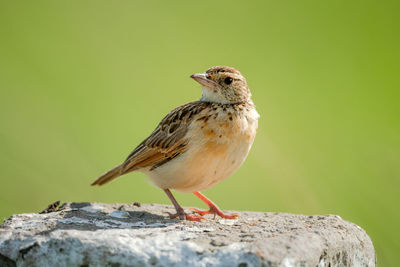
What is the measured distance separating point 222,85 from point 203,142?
3.07ft

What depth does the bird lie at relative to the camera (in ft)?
18.0

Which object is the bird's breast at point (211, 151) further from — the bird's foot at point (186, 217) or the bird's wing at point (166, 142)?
the bird's foot at point (186, 217)

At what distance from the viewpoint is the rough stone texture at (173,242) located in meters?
3.72

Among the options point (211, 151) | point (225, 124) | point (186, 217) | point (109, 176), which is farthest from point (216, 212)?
point (109, 176)

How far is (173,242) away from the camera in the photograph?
3982 mm

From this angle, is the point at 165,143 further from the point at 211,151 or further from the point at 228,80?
the point at 228,80

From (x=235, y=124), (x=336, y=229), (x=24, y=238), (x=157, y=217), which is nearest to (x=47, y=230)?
(x=24, y=238)

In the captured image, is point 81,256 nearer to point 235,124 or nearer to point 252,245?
point 252,245

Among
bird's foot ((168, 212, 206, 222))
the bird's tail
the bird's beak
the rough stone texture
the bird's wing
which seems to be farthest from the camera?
the bird's tail

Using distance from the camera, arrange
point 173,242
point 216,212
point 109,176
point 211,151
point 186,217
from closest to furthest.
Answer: point 173,242, point 211,151, point 186,217, point 216,212, point 109,176

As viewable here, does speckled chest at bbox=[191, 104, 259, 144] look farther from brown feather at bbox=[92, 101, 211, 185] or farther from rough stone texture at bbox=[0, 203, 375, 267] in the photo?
rough stone texture at bbox=[0, 203, 375, 267]

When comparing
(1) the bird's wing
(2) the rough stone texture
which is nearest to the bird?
(1) the bird's wing

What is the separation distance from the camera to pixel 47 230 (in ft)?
14.4

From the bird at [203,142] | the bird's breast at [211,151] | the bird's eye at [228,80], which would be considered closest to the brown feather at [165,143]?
the bird at [203,142]
